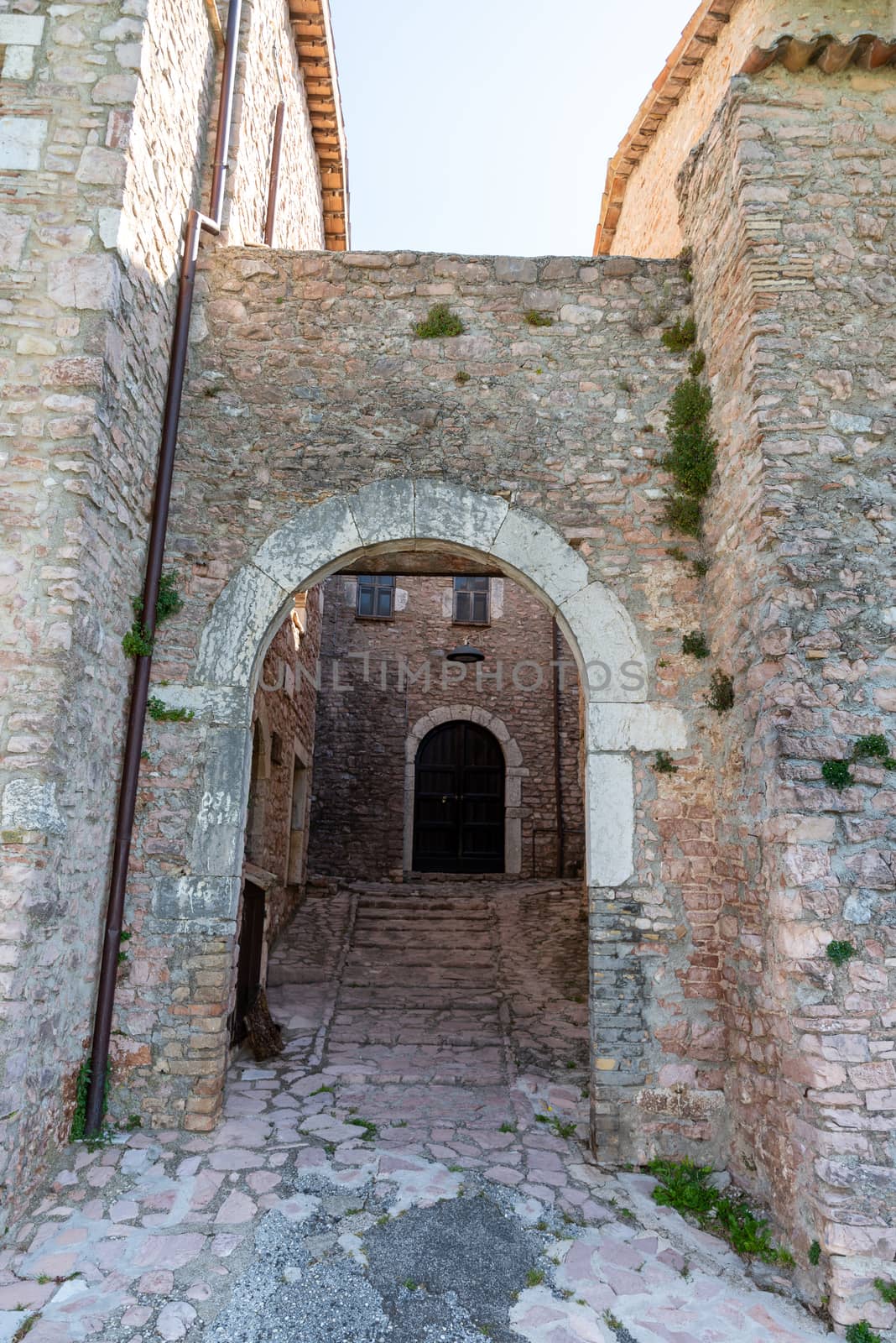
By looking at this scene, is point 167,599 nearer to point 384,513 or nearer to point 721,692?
point 384,513

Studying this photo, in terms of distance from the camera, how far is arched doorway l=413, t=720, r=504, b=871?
1245 cm

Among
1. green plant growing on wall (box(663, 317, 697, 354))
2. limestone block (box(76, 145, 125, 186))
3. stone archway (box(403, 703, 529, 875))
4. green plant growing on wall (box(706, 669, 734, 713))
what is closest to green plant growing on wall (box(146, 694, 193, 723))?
limestone block (box(76, 145, 125, 186))

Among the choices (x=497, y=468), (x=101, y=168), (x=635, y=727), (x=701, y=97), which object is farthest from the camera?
(x=701, y=97)

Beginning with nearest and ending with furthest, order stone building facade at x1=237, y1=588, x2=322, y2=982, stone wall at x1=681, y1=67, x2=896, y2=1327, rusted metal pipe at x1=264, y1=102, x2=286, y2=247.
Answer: stone wall at x1=681, y1=67, x2=896, y2=1327 → rusted metal pipe at x1=264, y1=102, x2=286, y2=247 → stone building facade at x1=237, y1=588, x2=322, y2=982

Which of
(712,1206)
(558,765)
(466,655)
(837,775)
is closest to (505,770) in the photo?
(558,765)

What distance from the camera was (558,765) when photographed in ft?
41.1

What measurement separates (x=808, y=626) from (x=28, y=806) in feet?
11.2

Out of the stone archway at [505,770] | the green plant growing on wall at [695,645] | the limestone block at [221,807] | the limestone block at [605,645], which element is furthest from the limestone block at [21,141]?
the stone archway at [505,770]

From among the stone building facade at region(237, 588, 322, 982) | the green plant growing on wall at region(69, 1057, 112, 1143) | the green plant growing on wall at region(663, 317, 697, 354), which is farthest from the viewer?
the stone building facade at region(237, 588, 322, 982)

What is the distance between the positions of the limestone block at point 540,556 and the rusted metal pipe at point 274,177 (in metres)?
3.62

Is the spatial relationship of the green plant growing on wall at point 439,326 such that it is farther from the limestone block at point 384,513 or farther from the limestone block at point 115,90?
the limestone block at point 115,90

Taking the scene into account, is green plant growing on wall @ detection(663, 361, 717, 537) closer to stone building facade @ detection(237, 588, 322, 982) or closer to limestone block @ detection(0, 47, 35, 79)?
stone building facade @ detection(237, 588, 322, 982)

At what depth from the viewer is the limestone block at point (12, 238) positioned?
12.9 ft

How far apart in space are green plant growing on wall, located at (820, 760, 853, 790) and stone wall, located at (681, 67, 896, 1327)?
0.04 metres
